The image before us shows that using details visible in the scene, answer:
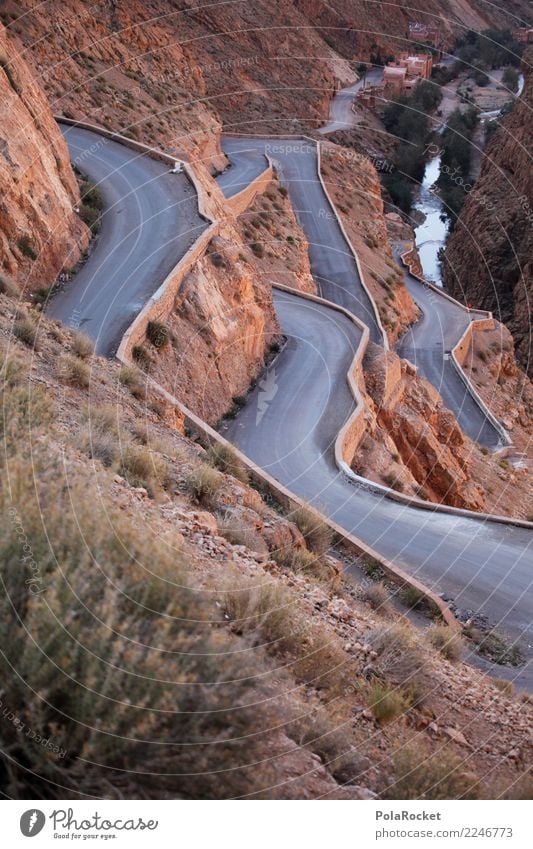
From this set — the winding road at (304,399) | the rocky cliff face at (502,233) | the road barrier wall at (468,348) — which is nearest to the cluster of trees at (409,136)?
the rocky cliff face at (502,233)

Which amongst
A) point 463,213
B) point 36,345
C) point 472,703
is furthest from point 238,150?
point 472,703

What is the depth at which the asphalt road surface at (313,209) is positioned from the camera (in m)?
41.0

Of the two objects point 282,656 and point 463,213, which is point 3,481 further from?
point 463,213

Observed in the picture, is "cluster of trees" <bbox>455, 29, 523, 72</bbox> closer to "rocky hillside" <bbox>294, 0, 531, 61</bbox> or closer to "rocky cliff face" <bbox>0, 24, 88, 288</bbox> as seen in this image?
"rocky hillside" <bbox>294, 0, 531, 61</bbox>

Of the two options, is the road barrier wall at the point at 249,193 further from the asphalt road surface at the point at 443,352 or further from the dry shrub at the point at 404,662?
the dry shrub at the point at 404,662

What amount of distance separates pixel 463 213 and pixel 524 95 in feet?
32.7

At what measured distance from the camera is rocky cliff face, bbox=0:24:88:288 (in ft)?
68.5

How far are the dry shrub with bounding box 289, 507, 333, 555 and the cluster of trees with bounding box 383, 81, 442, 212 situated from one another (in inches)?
2478

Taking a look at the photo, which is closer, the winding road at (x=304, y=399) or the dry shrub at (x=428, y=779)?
the dry shrub at (x=428, y=779)

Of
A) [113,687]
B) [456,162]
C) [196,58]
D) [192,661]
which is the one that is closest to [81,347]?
[192,661]

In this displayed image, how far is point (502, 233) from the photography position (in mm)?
63500

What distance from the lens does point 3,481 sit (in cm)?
→ 734

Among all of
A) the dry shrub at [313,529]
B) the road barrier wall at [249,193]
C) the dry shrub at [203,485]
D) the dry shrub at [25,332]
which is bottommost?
the road barrier wall at [249,193]

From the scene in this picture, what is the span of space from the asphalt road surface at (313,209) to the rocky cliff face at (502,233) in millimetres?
14704
